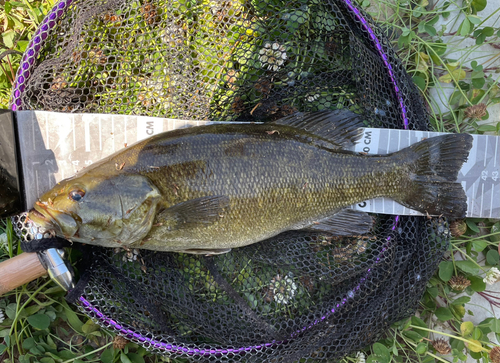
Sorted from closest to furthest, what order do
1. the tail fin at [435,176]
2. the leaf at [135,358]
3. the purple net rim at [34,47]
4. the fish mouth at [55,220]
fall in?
the fish mouth at [55,220] → the purple net rim at [34,47] → the tail fin at [435,176] → the leaf at [135,358]

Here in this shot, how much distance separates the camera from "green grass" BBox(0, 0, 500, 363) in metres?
2.51

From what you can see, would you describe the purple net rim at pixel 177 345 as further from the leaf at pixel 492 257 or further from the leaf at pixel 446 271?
the leaf at pixel 492 257

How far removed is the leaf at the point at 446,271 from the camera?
2.61 metres

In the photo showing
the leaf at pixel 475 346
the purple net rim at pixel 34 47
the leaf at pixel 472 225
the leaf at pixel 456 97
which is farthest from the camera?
the leaf at pixel 456 97

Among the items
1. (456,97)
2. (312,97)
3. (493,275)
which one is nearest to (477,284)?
(493,275)

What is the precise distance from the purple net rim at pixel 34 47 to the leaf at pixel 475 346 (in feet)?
12.9

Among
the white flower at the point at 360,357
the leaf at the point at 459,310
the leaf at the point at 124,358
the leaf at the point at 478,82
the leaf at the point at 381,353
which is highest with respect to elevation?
the leaf at the point at 478,82

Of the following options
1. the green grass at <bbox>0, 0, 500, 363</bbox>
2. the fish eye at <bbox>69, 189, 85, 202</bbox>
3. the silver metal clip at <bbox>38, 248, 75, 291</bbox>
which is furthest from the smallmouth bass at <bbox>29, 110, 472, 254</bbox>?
the green grass at <bbox>0, 0, 500, 363</bbox>

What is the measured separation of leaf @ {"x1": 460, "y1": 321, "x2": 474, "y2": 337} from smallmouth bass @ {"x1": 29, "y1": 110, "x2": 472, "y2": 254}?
38.0 inches

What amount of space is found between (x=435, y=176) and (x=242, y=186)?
4.83ft

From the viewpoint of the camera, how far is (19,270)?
208cm

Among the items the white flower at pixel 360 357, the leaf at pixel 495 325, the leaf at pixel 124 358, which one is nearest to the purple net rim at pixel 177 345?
the leaf at pixel 124 358

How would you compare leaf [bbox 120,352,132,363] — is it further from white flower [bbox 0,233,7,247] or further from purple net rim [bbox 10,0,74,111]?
purple net rim [bbox 10,0,74,111]

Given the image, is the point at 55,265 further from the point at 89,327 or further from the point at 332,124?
the point at 332,124
